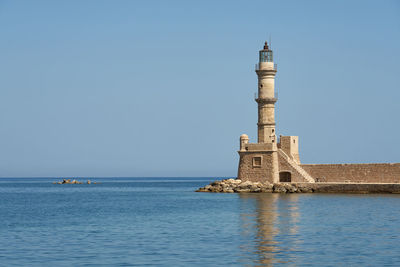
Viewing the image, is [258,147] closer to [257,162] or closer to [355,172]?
[257,162]

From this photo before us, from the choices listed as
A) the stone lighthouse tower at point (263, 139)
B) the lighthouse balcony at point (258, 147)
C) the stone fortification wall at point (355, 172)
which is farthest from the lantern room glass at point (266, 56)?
the stone fortification wall at point (355, 172)

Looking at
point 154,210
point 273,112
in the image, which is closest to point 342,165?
point 273,112

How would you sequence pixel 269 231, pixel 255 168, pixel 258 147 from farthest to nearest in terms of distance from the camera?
pixel 255 168, pixel 258 147, pixel 269 231

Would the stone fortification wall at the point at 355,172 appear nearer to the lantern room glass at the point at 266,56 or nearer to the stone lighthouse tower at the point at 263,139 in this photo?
the stone lighthouse tower at the point at 263,139

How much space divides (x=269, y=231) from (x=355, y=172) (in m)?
25.2

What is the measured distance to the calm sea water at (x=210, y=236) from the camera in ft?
62.1

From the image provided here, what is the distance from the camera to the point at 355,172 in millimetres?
48969

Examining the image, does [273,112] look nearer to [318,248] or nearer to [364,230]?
[364,230]

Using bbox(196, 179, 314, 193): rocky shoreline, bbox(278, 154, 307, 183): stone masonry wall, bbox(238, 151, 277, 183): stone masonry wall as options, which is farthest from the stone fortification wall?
bbox(238, 151, 277, 183): stone masonry wall

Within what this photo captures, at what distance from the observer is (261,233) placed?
24781 millimetres

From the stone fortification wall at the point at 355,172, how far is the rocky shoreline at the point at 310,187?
1.20 meters

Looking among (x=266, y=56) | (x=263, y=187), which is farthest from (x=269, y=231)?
(x=266, y=56)

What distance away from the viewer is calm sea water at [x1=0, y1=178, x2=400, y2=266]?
18.9 m

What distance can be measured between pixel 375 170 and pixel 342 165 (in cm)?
255
